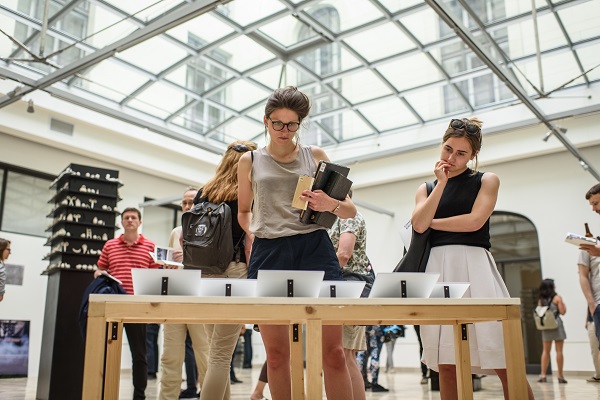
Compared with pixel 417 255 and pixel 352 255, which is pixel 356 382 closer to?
pixel 417 255

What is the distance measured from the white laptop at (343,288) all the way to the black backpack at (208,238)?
0.93m

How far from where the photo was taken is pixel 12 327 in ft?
28.7

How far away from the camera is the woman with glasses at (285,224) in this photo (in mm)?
2152

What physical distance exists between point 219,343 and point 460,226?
3.77 ft

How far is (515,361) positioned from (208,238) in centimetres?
146

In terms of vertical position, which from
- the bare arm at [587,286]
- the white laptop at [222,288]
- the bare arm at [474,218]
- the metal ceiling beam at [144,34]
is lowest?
the white laptop at [222,288]

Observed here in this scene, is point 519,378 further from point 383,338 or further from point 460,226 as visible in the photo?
point 383,338

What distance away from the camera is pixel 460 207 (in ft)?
8.02

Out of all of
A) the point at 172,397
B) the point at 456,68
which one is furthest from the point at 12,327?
the point at 456,68

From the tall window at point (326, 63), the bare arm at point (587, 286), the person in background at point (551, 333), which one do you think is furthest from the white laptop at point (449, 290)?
the person in background at point (551, 333)

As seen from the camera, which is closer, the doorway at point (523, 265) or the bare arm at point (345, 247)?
the bare arm at point (345, 247)

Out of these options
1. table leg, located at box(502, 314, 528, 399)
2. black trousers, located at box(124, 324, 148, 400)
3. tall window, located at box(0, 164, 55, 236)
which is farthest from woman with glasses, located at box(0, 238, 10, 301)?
table leg, located at box(502, 314, 528, 399)

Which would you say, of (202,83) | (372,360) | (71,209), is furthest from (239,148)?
(202,83)

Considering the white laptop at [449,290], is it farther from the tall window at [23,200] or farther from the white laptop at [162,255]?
the tall window at [23,200]
